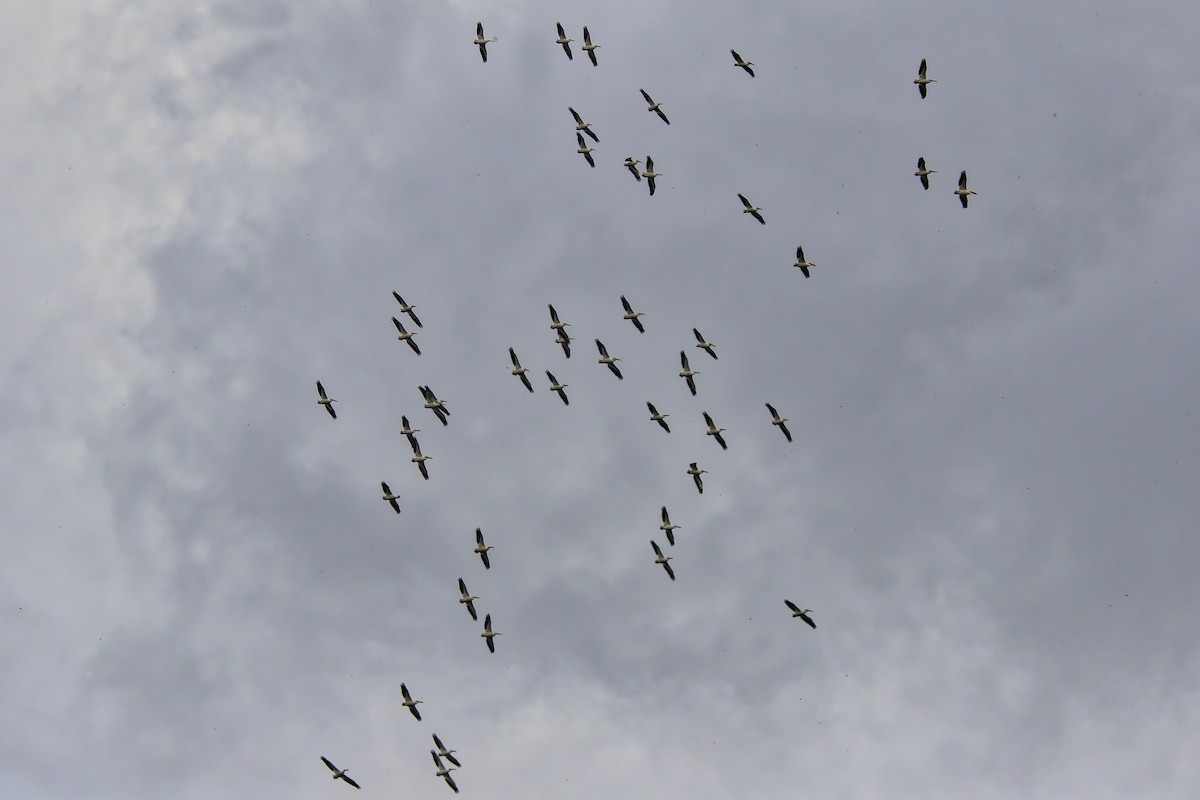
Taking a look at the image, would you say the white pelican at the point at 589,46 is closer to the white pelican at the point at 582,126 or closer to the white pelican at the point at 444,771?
the white pelican at the point at 582,126

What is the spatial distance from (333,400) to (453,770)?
29.5 m

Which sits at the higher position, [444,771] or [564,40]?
[564,40]

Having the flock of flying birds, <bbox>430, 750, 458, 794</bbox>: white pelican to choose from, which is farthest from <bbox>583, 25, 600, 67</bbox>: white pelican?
<bbox>430, 750, 458, 794</bbox>: white pelican

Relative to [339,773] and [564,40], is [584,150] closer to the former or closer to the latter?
[564,40]

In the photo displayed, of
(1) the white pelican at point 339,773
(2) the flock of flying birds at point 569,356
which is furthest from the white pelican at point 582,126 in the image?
(1) the white pelican at point 339,773

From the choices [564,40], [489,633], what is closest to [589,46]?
[564,40]

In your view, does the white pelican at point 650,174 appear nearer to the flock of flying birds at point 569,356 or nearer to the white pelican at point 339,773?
the flock of flying birds at point 569,356

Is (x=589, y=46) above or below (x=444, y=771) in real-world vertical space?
above

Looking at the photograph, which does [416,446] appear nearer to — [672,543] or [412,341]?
[412,341]

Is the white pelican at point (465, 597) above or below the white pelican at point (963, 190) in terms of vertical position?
below

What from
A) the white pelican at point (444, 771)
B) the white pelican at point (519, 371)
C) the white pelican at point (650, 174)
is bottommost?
the white pelican at point (444, 771)

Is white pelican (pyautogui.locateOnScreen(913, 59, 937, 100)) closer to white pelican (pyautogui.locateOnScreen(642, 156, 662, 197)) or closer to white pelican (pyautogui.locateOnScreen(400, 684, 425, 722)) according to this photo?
white pelican (pyautogui.locateOnScreen(642, 156, 662, 197))

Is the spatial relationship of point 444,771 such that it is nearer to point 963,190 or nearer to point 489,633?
point 489,633

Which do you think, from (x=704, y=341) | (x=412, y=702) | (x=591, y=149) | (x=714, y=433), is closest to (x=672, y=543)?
(x=714, y=433)
